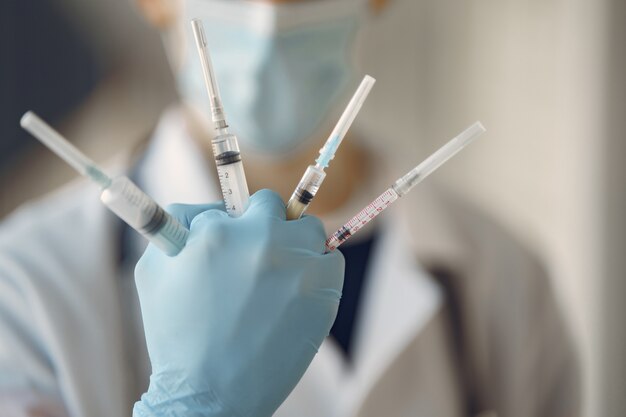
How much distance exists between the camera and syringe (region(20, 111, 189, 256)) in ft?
A: 1.55

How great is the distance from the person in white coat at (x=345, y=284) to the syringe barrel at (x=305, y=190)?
0.32 metres

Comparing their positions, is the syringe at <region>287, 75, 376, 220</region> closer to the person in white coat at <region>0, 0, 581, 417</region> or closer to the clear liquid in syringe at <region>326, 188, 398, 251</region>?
the clear liquid in syringe at <region>326, 188, 398, 251</region>

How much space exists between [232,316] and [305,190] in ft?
0.40

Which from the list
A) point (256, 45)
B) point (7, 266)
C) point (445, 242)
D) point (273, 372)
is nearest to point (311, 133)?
point (256, 45)

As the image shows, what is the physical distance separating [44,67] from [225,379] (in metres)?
1.20

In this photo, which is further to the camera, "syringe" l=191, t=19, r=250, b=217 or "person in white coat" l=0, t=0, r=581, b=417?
"person in white coat" l=0, t=0, r=581, b=417

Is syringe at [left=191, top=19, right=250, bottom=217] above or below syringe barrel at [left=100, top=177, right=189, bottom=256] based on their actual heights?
above

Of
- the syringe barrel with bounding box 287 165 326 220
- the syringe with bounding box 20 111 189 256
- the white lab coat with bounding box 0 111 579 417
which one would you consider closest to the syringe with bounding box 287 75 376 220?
the syringe barrel with bounding box 287 165 326 220

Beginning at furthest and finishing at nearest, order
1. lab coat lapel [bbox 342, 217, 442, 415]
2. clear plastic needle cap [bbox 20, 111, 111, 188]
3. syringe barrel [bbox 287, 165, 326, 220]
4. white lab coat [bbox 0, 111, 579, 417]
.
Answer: lab coat lapel [bbox 342, 217, 442, 415] → white lab coat [bbox 0, 111, 579, 417] → syringe barrel [bbox 287, 165, 326, 220] → clear plastic needle cap [bbox 20, 111, 111, 188]

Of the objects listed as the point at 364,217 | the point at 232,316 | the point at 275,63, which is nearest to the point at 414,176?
the point at 364,217

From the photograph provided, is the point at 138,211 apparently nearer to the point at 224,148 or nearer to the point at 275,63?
the point at 224,148

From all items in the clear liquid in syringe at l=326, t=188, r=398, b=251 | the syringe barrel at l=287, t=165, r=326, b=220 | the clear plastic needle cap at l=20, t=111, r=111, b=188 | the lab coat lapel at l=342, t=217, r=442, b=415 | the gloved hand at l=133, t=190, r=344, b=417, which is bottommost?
the lab coat lapel at l=342, t=217, r=442, b=415

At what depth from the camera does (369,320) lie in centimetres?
100

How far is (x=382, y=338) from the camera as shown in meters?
0.97
